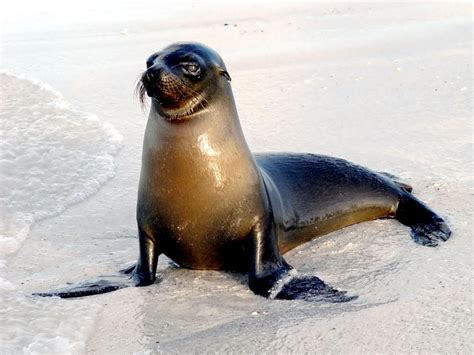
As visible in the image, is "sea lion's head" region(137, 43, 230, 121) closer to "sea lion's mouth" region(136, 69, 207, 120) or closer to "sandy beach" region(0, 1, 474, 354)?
"sea lion's mouth" region(136, 69, 207, 120)

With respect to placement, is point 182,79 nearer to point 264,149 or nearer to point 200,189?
point 200,189

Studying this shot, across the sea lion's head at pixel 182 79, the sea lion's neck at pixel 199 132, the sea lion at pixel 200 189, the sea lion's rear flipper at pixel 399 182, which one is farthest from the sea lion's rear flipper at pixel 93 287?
the sea lion's rear flipper at pixel 399 182

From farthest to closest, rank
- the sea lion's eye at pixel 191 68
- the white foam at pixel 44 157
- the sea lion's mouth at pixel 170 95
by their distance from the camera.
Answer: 1. the white foam at pixel 44 157
2. the sea lion's eye at pixel 191 68
3. the sea lion's mouth at pixel 170 95

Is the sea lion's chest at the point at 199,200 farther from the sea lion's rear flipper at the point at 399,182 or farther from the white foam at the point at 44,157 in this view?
the sea lion's rear flipper at the point at 399,182

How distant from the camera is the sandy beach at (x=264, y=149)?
3.24m

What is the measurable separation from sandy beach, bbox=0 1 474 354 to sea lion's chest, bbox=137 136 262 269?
0.19 metres

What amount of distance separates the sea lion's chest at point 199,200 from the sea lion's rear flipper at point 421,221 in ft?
3.41

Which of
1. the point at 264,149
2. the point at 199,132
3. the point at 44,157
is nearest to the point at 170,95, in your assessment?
the point at 199,132

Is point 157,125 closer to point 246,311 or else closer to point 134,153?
point 246,311

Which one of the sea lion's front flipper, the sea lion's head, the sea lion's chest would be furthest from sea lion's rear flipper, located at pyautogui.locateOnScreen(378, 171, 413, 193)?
A: the sea lion's head

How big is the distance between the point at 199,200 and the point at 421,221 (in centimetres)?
147

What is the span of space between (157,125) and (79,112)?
4360 mm

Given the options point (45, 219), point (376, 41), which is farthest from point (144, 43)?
point (45, 219)

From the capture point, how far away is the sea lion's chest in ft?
12.9
